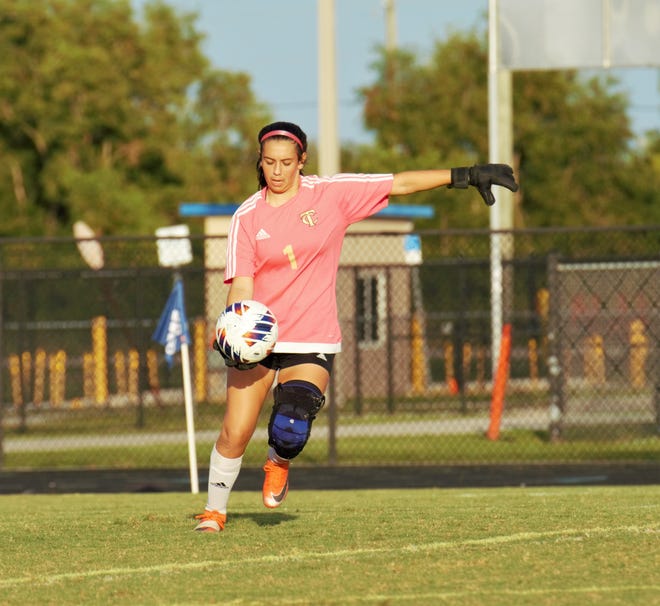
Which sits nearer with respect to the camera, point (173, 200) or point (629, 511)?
point (629, 511)

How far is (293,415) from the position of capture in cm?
773

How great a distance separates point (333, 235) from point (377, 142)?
38718 millimetres

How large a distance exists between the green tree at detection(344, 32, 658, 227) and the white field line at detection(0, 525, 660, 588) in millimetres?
34908

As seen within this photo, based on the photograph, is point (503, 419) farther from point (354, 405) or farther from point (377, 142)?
point (377, 142)

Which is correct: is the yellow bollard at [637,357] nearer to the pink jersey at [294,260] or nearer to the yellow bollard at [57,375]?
the yellow bollard at [57,375]

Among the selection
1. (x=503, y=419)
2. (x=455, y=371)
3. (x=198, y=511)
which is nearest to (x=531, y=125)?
(x=455, y=371)

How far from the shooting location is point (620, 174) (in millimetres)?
43375

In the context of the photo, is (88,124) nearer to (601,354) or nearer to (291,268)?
(601,354)

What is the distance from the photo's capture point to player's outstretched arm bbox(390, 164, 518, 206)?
805 cm

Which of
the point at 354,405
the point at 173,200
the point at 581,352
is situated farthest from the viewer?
the point at 173,200

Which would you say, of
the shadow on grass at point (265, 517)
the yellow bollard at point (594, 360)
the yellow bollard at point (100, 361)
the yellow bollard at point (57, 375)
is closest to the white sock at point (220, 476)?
the shadow on grass at point (265, 517)

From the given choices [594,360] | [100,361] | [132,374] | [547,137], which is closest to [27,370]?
[132,374]

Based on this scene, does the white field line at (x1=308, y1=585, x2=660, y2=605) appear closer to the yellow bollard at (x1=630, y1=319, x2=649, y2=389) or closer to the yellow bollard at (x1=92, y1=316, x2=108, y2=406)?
the yellow bollard at (x1=630, y1=319, x2=649, y2=389)

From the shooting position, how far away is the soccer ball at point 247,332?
7.54 meters
